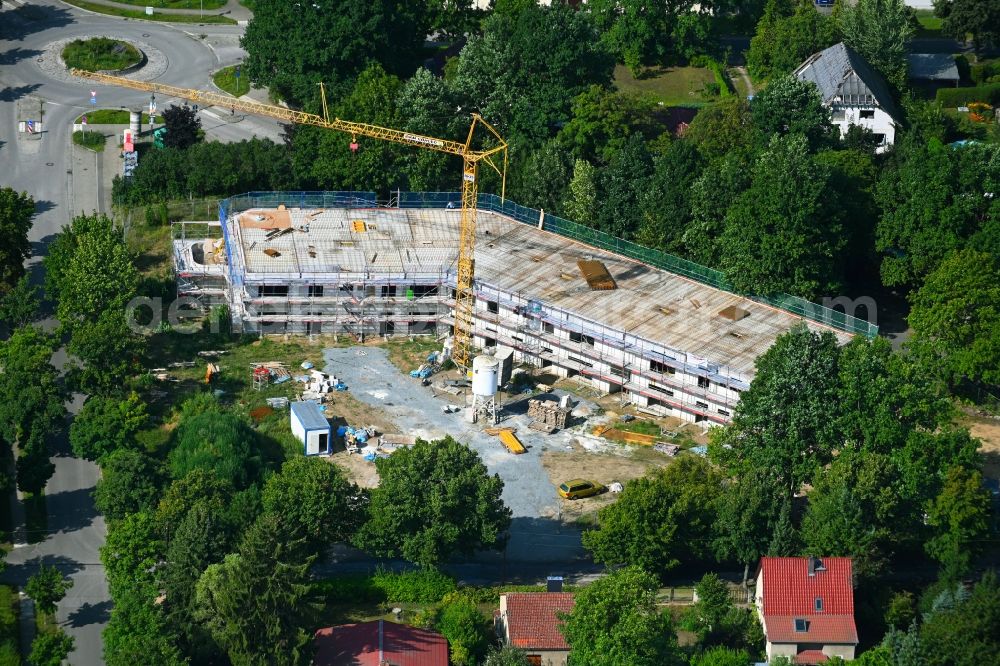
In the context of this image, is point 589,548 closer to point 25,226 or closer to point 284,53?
point 25,226

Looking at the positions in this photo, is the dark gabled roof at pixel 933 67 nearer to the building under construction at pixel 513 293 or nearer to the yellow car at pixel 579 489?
the building under construction at pixel 513 293

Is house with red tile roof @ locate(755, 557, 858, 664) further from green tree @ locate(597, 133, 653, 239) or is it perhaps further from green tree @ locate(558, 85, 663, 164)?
green tree @ locate(558, 85, 663, 164)

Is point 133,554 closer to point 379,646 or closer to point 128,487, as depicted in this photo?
point 128,487

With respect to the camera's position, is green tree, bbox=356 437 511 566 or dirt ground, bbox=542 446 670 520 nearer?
green tree, bbox=356 437 511 566

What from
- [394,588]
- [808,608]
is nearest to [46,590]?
[394,588]

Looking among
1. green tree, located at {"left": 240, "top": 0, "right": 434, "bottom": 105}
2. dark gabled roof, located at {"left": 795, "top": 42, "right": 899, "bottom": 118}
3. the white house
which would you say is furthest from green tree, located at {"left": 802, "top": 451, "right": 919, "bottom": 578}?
green tree, located at {"left": 240, "top": 0, "right": 434, "bottom": 105}

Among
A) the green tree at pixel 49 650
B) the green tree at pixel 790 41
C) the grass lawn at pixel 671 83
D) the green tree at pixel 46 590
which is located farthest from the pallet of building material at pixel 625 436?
the grass lawn at pixel 671 83
